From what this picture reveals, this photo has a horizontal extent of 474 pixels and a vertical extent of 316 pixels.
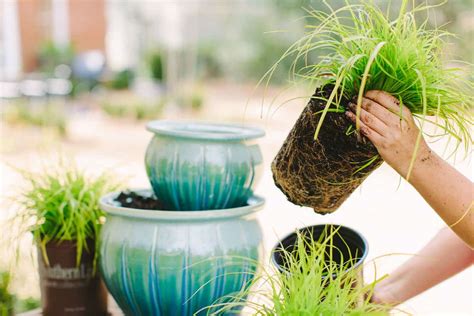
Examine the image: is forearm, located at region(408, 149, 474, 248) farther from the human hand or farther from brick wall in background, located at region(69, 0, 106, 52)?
brick wall in background, located at region(69, 0, 106, 52)

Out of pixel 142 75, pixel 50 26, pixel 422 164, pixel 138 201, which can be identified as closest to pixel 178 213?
pixel 138 201

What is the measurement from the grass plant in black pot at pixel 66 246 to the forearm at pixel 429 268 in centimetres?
62

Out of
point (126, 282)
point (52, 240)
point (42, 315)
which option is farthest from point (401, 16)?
point (42, 315)

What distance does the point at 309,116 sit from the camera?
959mm

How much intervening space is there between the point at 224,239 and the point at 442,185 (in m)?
0.43

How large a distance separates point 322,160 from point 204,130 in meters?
0.48

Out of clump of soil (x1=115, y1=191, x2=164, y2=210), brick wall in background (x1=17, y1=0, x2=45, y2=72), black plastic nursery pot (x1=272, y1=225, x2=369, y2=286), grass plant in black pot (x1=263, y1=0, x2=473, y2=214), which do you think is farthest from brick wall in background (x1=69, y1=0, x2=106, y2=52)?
grass plant in black pot (x1=263, y1=0, x2=473, y2=214)

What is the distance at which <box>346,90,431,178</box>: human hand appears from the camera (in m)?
0.89


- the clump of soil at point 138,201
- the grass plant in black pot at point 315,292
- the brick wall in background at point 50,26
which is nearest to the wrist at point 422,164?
the grass plant in black pot at point 315,292

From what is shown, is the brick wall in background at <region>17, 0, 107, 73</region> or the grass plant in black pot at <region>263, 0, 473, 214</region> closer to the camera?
the grass plant in black pot at <region>263, 0, 473, 214</region>

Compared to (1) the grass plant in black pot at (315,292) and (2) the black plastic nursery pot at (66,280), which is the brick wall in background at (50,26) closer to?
(2) the black plastic nursery pot at (66,280)

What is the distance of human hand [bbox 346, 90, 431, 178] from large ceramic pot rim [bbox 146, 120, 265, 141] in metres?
0.39

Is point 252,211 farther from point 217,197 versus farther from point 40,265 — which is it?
point 40,265

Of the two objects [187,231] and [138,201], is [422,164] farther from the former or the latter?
[138,201]
